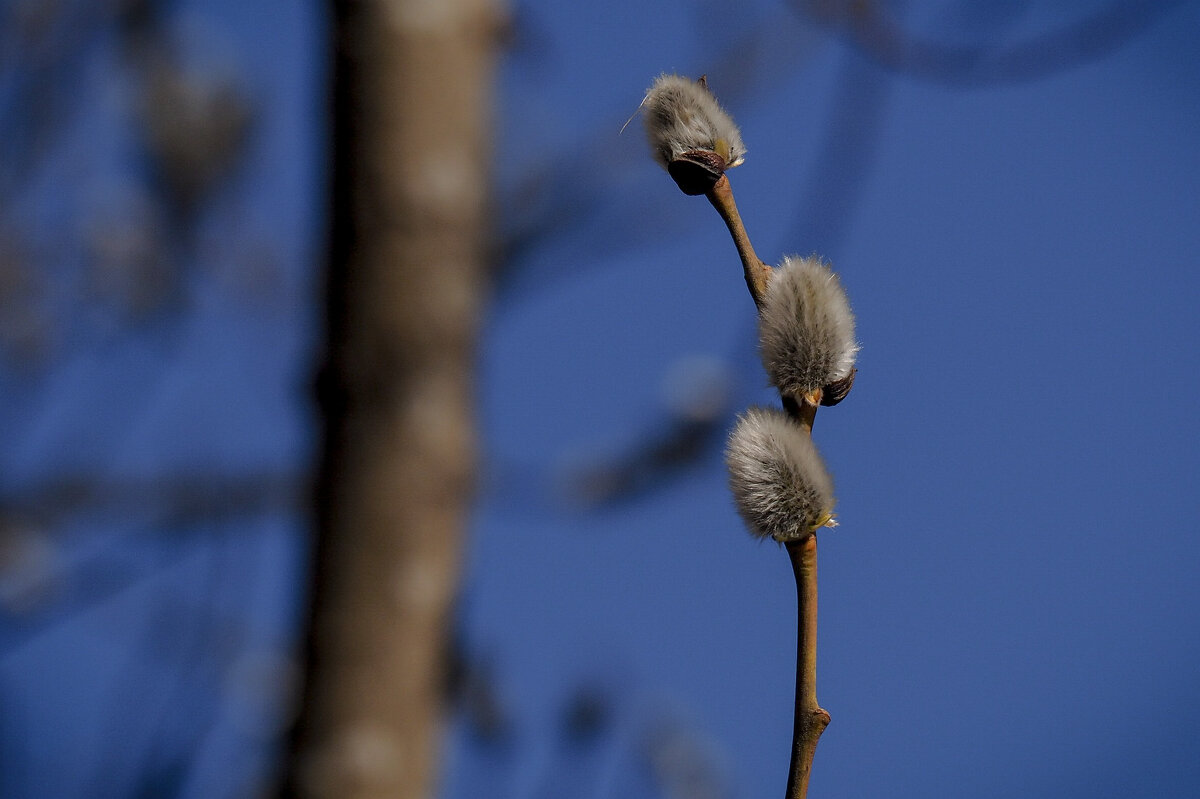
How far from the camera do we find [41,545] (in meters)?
1.87

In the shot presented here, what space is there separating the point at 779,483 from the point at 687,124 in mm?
376

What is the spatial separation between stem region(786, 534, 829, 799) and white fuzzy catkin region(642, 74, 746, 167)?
0.45 m

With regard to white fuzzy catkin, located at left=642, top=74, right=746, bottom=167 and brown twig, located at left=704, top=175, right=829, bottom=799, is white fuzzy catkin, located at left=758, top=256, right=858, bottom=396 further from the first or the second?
white fuzzy catkin, located at left=642, top=74, right=746, bottom=167

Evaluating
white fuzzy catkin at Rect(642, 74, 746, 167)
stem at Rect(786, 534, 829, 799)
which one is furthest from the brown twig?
white fuzzy catkin at Rect(642, 74, 746, 167)

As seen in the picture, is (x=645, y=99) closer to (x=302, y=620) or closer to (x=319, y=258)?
(x=319, y=258)

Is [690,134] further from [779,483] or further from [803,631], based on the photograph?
[803,631]

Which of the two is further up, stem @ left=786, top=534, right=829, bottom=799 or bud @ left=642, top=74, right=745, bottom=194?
bud @ left=642, top=74, right=745, bottom=194

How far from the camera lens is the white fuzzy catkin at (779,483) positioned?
0.90 m

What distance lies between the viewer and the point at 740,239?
0.99 meters

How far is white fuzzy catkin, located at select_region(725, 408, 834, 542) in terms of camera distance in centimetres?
90

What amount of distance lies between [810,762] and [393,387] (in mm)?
474

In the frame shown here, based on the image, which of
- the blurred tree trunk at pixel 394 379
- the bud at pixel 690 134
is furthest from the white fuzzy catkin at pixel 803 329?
the blurred tree trunk at pixel 394 379

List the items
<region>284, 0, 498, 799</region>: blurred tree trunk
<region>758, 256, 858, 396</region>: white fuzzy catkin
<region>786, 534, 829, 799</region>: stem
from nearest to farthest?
<region>284, 0, 498, 799</region>: blurred tree trunk, <region>786, 534, 829, 799</region>: stem, <region>758, 256, 858, 396</region>: white fuzzy catkin

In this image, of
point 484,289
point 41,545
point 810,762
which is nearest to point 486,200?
point 484,289
